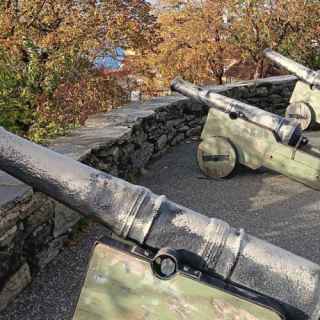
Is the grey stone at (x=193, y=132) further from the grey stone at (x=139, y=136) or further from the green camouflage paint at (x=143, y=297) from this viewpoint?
the green camouflage paint at (x=143, y=297)

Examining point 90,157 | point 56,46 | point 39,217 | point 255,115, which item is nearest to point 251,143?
point 255,115

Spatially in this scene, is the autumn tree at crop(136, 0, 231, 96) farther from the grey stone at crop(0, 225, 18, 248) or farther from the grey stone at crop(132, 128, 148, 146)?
the grey stone at crop(0, 225, 18, 248)

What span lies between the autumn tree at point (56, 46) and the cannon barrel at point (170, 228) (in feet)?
19.6

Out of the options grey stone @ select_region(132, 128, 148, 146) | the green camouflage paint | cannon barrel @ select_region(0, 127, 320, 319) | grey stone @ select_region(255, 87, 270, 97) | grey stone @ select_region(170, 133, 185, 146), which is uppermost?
cannon barrel @ select_region(0, 127, 320, 319)

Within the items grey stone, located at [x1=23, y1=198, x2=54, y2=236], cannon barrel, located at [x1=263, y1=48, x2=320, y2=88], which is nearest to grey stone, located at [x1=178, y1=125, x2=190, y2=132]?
cannon barrel, located at [x1=263, y1=48, x2=320, y2=88]

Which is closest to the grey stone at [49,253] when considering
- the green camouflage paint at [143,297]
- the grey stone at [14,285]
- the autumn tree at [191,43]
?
the grey stone at [14,285]

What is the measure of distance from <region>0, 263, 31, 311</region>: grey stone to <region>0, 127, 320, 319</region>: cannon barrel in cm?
101

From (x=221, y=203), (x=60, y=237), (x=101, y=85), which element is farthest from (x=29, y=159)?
(x=101, y=85)

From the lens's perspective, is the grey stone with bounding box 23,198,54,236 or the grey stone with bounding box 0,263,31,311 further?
the grey stone with bounding box 23,198,54,236

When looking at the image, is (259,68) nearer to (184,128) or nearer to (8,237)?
(184,128)

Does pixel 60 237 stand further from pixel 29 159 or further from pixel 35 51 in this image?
pixel 35 51

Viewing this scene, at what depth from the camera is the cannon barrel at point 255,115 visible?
5332 millimetres

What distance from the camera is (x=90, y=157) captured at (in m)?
4.11

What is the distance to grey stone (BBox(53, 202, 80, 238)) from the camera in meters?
3.52
